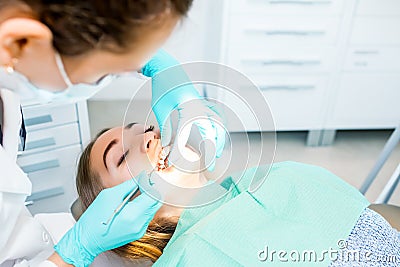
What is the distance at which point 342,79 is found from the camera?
2.26 m

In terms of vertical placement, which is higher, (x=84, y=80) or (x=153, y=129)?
(x=84, y=80)

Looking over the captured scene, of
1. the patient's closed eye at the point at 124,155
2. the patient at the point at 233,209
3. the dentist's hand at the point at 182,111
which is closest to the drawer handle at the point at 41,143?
the patient at the point at 233,209

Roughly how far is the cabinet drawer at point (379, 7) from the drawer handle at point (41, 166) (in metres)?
1.55

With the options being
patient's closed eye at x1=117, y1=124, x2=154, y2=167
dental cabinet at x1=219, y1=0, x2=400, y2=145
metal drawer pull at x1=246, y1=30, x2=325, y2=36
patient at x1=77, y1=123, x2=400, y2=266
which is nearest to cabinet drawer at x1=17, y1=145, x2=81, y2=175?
patient at x1=77, y1=123, x2=400, y2=266

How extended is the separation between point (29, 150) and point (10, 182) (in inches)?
32.8

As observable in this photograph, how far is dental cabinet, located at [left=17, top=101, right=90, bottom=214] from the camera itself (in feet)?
5.39

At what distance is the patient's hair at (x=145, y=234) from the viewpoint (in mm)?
1096

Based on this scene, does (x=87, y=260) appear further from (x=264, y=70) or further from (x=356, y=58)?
(x=356, y=58)

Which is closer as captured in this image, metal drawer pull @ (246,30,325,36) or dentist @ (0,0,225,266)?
dentist @ (0,0,225,266)

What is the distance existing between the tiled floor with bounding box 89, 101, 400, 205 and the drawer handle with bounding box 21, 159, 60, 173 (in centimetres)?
66

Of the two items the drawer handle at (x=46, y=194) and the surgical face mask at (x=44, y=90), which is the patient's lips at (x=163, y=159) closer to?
the surgical face mask at (x=44, y=90)

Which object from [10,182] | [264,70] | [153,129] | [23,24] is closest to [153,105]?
[153,129]

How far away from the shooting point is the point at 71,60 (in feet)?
1.93

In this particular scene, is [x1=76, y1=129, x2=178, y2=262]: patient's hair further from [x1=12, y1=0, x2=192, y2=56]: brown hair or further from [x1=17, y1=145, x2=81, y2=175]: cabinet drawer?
[x1=12, y1=0, x2=192, y2=56]: brown hair
